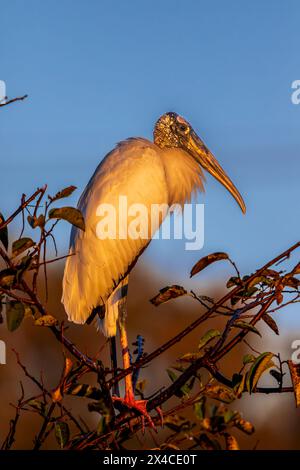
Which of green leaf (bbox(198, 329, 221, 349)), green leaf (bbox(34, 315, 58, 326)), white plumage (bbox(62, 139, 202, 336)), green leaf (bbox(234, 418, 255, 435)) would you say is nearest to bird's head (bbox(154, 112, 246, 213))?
white plumage (bbox(62, 139, 202, 336))

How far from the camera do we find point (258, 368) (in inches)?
133

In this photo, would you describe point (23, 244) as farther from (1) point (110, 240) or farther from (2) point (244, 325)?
(1) point (110, 240)

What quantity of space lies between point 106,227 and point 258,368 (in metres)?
2.42

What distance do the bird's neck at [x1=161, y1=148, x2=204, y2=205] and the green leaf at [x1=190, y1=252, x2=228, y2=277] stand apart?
2.53m

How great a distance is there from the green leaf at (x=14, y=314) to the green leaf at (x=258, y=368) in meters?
0.86

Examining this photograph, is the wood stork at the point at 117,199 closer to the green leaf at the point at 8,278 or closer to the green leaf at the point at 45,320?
the green leaf at the point at 45,320

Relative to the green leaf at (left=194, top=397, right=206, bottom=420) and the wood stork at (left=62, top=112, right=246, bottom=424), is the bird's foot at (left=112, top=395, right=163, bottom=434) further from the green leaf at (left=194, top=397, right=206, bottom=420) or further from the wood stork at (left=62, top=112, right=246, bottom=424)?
the green leaf at (left=194, top=397, right=206, bottom=420)

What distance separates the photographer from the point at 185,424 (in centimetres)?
305

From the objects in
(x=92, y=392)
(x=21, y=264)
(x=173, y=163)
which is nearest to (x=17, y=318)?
(x=21, y=264)

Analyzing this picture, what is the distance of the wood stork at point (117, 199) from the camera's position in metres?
5.51

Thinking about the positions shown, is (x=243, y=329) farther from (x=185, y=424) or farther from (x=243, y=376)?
(x=185, y=424)

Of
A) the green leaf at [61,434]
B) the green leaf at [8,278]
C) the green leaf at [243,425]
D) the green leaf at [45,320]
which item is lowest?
the green leaf at [61,434]

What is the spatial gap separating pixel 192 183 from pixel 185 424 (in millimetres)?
3401

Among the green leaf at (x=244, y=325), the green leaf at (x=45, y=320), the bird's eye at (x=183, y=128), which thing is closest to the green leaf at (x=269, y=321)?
the green leaf at (x=244, y=325)
